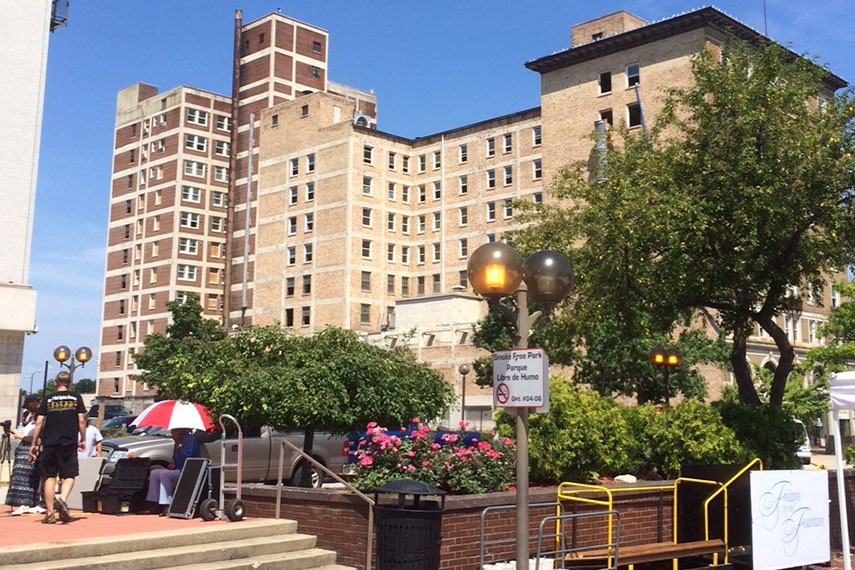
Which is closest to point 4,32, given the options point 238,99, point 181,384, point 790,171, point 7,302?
point 7,302

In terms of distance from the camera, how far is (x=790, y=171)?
55.9 feet

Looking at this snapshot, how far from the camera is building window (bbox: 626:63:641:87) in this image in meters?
56.3

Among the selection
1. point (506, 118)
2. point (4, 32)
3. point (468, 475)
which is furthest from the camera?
point (506, 118)

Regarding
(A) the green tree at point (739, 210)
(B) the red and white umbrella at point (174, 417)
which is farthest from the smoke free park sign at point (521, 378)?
(A) the green tree at point (739, 210)

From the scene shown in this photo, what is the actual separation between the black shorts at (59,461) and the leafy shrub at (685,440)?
8582 mm

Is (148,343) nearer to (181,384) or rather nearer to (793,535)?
(181,384)

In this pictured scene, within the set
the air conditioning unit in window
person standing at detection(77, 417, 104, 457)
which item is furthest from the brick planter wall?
the air conditioning unit in window

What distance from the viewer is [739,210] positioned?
670 inches

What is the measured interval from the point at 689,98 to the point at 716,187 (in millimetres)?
2396

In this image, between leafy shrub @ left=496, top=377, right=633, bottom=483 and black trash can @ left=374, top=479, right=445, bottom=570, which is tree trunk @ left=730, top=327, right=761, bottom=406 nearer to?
leafy shrub @ left=496, top=377, right=633, bottom=483

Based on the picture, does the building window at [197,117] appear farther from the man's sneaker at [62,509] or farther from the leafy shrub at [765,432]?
the man's sneaker at [62,509]

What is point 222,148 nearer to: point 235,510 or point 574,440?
point 574,440

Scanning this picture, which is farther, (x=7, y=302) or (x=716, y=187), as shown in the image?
(x=7, y=302)

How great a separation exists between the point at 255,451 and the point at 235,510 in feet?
27.6
